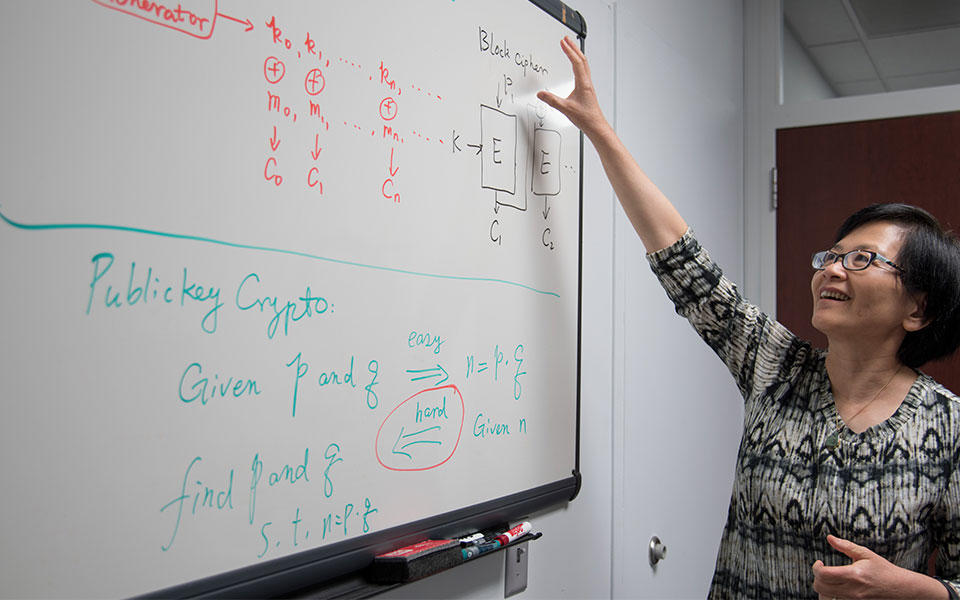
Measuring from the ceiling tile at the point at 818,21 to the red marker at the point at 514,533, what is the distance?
7.44 ft

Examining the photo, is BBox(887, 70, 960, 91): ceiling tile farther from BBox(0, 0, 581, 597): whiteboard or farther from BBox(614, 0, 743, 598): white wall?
BBox(0, 0, 581, 597): whiteboard

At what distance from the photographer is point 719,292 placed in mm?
1308

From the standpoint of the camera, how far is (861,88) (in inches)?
96.0

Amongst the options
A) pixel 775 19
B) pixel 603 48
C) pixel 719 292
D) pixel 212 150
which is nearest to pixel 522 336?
pixel 719 292

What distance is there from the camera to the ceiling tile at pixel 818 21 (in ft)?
8.45

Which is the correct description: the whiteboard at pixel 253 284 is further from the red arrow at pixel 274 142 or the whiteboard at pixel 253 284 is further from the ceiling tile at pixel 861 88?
the ceiling tile at pixel 861 88

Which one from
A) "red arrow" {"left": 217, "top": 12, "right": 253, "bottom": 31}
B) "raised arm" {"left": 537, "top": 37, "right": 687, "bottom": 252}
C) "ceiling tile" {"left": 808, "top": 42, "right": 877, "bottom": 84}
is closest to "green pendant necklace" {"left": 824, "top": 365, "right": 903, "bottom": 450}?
"raised arm" {"left": 537, "top": 37, "right": 687, "bottom": 252}

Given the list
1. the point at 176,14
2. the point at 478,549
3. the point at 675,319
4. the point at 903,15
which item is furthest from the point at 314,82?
the point at 903,15

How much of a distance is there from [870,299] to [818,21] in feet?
6.10

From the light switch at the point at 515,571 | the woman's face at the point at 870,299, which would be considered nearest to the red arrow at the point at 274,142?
the light switch at the point at 515,571

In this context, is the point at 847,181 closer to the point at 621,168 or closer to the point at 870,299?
the point at 870,299

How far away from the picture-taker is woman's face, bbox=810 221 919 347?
3.96ft

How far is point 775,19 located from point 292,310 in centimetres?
235

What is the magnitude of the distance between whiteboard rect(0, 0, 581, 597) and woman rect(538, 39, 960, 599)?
31cm
